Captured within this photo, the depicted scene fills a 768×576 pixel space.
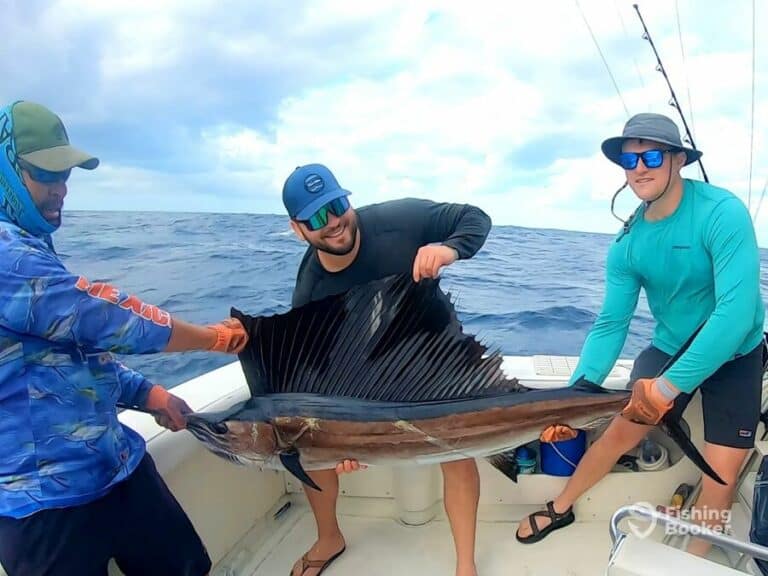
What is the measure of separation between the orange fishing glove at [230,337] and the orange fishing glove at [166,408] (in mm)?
229

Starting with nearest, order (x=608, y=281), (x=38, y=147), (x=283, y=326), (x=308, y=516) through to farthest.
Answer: (x=38, y=147) < (x=283, y=326) < (x=608, y=281) < (x=308, y=516)

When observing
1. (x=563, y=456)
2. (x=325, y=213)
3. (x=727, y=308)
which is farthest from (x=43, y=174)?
(x=563, y=456)

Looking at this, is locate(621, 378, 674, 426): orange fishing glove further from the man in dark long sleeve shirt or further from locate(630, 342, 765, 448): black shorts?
the man in dark long sleeve shirt

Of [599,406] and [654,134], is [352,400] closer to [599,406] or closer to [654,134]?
[599,406]

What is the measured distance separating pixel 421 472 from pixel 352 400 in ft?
2.63

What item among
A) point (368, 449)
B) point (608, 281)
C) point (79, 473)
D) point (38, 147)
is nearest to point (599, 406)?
point (368, 449)

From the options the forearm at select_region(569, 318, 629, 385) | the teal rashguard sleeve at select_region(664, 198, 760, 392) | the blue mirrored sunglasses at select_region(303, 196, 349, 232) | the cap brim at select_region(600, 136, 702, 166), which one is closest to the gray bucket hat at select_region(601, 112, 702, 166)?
the cap brim at select_region(600, 136, 702, 166)

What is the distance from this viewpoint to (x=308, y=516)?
7.69 ft

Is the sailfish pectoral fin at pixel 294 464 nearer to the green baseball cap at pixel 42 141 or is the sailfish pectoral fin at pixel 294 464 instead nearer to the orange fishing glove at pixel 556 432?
the orange fishing glove at pixel 556 432

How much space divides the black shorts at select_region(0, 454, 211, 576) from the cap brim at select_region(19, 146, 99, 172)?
2.16ft

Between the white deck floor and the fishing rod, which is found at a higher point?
the fishing rod

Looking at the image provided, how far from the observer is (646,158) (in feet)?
5.67

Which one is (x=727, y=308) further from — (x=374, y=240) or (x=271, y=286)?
(x=271, y=286)

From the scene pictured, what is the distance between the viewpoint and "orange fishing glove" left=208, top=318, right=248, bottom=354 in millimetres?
1469
